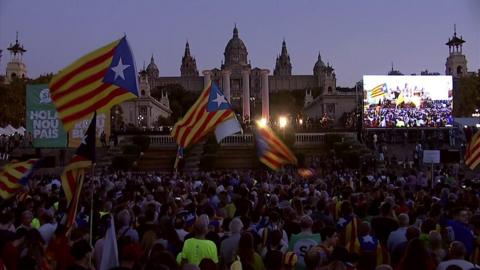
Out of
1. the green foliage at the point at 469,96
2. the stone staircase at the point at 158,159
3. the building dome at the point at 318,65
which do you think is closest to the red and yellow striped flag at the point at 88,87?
the stone staircase at the point at 158,159

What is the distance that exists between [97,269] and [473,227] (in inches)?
206

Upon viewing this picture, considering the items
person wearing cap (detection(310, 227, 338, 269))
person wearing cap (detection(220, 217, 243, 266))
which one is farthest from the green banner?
person wearing cap (detection(310, 227, 338, 269))

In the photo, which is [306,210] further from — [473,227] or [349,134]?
[349,134]

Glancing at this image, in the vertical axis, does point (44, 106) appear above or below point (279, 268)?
above

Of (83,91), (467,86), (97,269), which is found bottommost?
(97,269)

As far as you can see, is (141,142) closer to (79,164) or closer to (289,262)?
(79,164)

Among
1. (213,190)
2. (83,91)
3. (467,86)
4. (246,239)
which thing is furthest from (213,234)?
(467,86)

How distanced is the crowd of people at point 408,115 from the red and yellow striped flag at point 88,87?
4222 centimetres

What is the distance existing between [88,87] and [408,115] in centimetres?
4369

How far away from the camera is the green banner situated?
111ft

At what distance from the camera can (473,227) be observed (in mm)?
10094

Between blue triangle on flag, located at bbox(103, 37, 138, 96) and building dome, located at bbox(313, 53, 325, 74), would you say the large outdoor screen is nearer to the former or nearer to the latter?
blue triangle on flag, located at bbox(103, 37, 138, 96)

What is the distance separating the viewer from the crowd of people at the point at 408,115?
51.9 m

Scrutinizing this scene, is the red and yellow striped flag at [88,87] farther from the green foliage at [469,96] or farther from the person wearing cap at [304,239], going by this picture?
the green foliage at [469,96]
